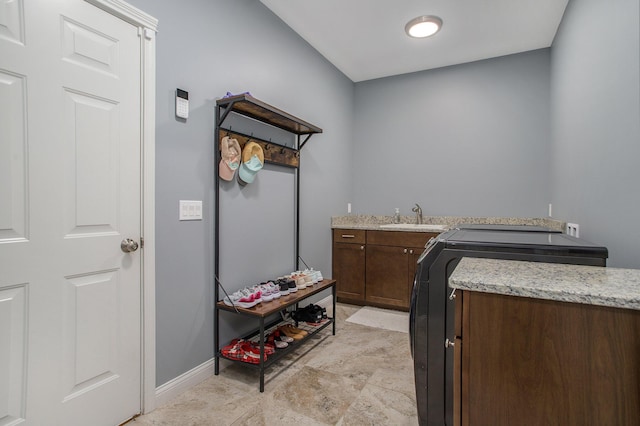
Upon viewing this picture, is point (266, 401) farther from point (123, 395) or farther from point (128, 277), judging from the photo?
point (128, 277)

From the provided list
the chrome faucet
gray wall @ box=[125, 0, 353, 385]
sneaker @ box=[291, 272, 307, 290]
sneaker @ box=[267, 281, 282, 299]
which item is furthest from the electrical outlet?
gray wall @ box=[125, 0, 353, 385]

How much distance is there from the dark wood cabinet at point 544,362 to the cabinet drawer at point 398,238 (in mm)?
2412

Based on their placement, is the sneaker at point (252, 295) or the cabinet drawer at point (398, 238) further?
the cabinet drawer at point (398, 238)

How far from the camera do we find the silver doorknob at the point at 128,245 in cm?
161

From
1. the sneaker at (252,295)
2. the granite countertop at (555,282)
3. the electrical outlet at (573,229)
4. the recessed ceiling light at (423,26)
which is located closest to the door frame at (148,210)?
the sneaker at (252,295)

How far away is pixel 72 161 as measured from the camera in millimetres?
1427

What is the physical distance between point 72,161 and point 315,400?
1712 millimetres

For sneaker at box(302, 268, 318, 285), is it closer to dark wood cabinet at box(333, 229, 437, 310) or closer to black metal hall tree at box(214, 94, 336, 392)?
black metal hall tree at box(214, 94, 336, 392)

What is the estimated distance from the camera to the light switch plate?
1.89 m

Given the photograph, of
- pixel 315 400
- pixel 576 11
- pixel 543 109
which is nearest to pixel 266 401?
pixel 315 400

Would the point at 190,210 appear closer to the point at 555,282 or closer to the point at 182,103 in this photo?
the point at 182,103

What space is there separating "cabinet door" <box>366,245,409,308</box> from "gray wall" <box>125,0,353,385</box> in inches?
29.2

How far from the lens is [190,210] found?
194cm

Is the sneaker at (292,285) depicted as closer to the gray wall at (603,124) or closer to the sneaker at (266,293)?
the sneaker at (266,293)
